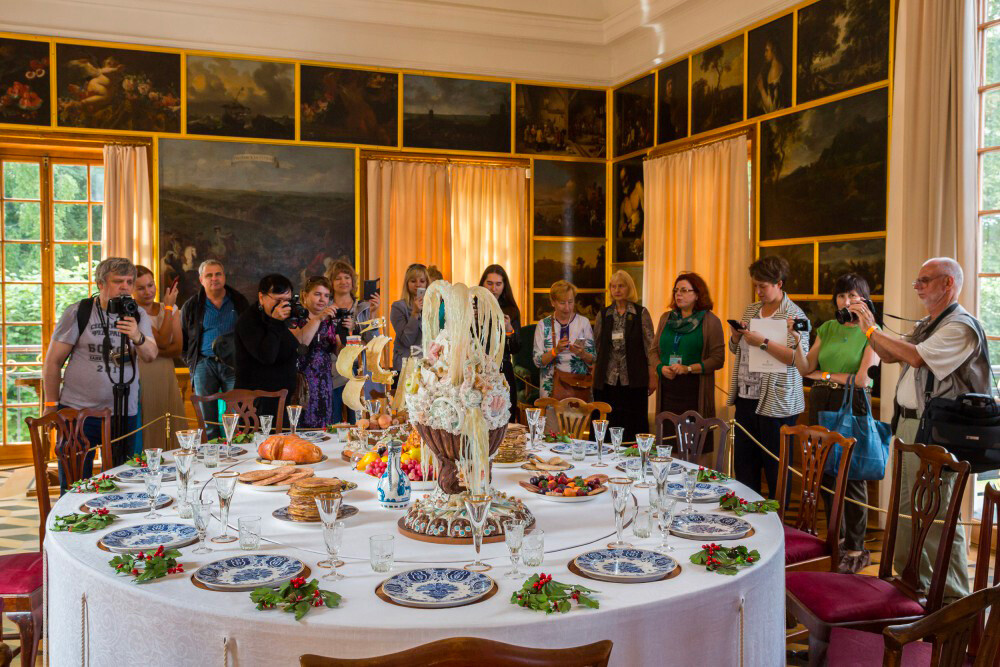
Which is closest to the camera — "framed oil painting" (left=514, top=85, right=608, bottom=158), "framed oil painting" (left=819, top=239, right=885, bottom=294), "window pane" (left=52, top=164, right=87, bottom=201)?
"framed oil painting" (left=819, top=239, right=885, bottom=294)

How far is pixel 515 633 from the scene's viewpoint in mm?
2037

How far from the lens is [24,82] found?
26.5ft

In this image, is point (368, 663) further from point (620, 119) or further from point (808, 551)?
point (620, 119)

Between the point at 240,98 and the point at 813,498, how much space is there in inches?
283

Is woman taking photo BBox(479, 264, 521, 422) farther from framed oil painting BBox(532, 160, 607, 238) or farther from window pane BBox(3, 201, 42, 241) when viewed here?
window pane BBox(3, 201, 42, 241)

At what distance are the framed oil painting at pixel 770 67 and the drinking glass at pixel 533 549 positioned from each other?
594 cm

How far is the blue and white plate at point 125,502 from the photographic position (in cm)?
315

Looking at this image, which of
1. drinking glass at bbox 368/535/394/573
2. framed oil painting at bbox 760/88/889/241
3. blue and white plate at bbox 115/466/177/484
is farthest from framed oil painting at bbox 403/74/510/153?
drinking glass at bbox 368/535/394/573

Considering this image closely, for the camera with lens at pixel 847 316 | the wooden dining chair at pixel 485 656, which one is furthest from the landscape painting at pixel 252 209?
the wooden dining chair at pixel 485 656

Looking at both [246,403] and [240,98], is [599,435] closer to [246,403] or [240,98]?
[246,403]

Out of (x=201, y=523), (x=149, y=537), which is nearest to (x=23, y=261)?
(x=149, y=537)

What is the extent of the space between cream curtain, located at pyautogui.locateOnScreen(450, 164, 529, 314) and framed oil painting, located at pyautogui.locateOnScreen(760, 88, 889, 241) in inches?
122

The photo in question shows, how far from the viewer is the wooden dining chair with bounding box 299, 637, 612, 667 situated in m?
1.56

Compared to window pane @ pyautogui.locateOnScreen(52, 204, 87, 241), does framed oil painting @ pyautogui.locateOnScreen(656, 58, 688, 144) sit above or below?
above
